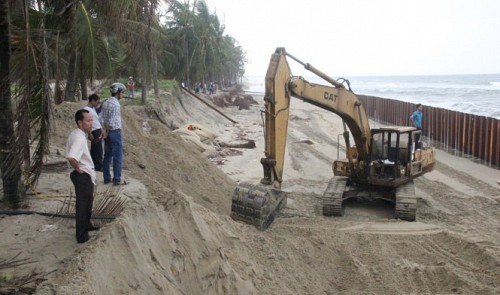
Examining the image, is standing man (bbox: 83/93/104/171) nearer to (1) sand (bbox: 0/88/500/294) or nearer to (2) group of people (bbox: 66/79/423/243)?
(2) group of people (bbox: 66/79/423/243)

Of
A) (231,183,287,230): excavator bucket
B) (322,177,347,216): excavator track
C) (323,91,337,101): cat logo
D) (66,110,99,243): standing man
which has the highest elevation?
(323,91,337,101): cat logo

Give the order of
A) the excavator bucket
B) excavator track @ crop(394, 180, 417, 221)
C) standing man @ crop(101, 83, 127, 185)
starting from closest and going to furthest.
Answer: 1. the excavator bucket
2. standing man @ crop(101, 83, 127, 185)
3. excavator track @ crop(394, 180, 417, 221)

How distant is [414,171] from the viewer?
10.9 metres

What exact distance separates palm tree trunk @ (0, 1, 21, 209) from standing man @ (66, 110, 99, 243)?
839mm

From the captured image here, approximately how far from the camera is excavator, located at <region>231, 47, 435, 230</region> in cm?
754

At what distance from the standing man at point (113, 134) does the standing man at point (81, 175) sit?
2.39 m

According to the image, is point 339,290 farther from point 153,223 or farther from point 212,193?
point 212,193

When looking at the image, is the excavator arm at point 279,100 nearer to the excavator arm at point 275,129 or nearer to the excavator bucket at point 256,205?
the excavator arm at point 275,129

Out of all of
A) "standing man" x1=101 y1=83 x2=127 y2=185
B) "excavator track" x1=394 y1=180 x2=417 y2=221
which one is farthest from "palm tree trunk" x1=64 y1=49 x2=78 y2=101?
"excavator track" x1=394 y1=180 x2=417 y2=221

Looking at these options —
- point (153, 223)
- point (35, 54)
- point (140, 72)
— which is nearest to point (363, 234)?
point (153, 223)

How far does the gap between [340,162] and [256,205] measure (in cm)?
462

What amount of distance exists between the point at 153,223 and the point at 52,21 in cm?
431

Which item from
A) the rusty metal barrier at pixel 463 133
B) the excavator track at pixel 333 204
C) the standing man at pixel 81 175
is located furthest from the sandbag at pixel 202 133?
the standing man at pixel 81 175

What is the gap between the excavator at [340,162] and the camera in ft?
24.7
